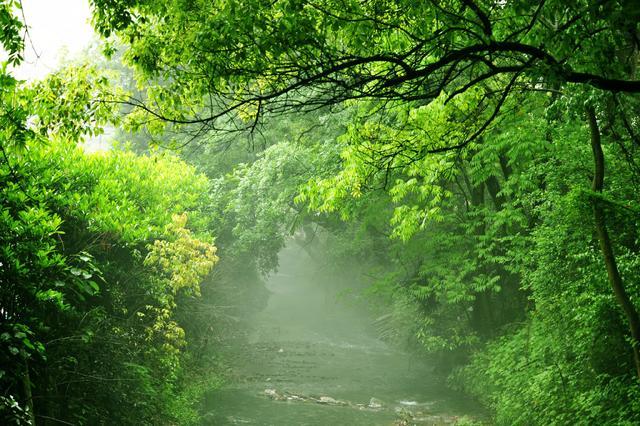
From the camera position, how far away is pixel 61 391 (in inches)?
328

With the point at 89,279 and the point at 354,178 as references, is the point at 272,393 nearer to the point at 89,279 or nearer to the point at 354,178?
the point at 354,178

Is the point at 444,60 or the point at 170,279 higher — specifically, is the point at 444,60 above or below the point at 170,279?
below

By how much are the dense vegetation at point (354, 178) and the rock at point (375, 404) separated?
242 centimetres

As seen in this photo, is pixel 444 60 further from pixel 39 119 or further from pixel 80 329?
pixel 80 329

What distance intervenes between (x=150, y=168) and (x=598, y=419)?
1151 cm

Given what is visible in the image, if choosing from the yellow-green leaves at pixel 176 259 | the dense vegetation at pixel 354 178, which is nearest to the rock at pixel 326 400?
the dense vegetation at pixel 354 178

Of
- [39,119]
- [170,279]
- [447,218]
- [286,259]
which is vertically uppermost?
[286,259]

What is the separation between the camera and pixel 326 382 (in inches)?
777

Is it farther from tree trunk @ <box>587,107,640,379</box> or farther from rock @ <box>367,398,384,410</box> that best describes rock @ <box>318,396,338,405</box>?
tree trunk @ <box>587,107,640,379</box>

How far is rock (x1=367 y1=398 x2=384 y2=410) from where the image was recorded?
16192 mm

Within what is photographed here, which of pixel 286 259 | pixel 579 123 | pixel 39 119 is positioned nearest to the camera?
pixel 39 119

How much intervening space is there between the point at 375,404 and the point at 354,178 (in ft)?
28.4

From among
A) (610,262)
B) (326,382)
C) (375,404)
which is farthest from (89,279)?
(326,382)

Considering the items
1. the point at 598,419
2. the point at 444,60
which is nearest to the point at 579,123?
the point at 598,419
